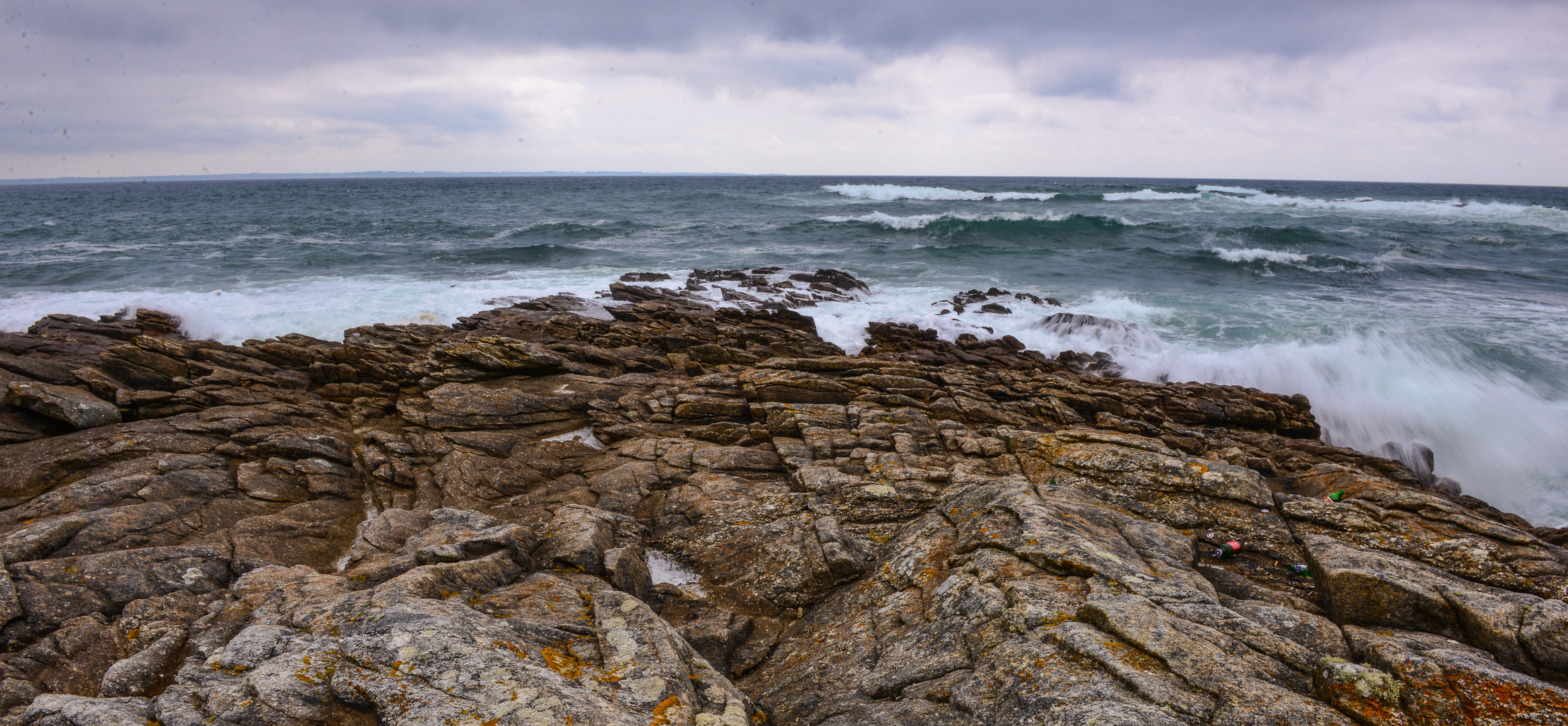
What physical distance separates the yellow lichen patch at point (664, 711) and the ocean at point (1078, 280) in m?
15.7

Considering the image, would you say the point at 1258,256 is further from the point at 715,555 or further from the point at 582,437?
the point at 715,555

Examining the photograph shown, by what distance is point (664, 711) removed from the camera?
187 inches

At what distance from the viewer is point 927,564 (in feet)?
22.7

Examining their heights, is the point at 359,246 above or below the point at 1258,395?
above

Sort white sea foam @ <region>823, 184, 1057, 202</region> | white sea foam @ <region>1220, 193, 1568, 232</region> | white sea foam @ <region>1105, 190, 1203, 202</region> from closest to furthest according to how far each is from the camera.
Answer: white sea foam @ <region>1220, 193, 1568, 232</region>
white sea foam @ <region>1105, 190, 1203, 202</region>
white sea foam @ <region>823, 184, 1057, 202</region>

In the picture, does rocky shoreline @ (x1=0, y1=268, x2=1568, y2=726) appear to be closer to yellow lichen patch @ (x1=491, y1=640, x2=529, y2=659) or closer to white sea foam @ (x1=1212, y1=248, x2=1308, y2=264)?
yellow lichen patch @ (x1=491, y1=640, x2=529, y2=659)

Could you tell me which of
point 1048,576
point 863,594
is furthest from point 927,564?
point 1048,576

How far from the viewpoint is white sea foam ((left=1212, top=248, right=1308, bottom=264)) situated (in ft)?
124

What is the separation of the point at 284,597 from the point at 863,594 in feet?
18.1

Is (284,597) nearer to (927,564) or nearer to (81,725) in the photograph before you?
(81,725)

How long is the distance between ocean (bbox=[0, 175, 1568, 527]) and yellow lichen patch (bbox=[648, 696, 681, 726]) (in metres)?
15.7

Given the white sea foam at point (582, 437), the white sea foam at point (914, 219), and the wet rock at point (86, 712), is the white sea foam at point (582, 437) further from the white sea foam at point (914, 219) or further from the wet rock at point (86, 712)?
the white sea foam at point (914, 219)

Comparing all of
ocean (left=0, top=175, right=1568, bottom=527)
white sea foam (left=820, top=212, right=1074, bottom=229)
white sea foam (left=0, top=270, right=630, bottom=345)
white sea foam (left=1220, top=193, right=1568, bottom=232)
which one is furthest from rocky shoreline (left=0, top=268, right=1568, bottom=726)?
white sea foam (left=1220, top=193, right=1568, bottom=232)

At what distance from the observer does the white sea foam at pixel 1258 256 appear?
3794 centimetres
